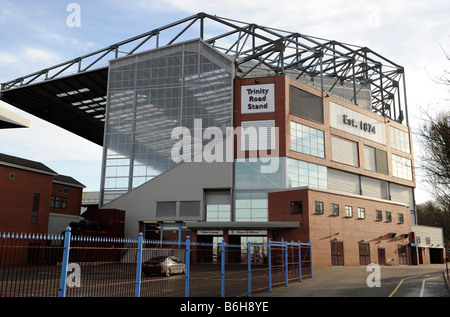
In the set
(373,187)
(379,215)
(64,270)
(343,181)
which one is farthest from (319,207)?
(64,270)

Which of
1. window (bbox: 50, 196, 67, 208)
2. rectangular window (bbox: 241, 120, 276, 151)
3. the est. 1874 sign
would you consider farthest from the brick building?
the est. 1874 sign

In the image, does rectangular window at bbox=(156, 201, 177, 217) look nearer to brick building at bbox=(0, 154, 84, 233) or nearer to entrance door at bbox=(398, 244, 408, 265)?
brick building at bbox=(0, 154, 84, 233)

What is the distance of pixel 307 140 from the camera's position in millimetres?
53562

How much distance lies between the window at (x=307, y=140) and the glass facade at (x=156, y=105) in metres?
8.84

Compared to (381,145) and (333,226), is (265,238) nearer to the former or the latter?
(333,226)

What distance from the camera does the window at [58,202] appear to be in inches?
2265

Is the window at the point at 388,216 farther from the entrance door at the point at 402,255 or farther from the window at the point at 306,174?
the window at the point at 306,174

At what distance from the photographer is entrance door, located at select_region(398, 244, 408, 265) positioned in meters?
53.5

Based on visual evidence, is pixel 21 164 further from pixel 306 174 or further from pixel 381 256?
pixel 381 256

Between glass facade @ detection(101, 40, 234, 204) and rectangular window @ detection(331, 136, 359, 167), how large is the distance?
54.0ft

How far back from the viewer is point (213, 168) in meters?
51.7

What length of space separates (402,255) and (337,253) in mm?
15765

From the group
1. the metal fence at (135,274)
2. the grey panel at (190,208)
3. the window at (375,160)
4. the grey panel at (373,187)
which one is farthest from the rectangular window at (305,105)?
the metal fence at (135,274)
